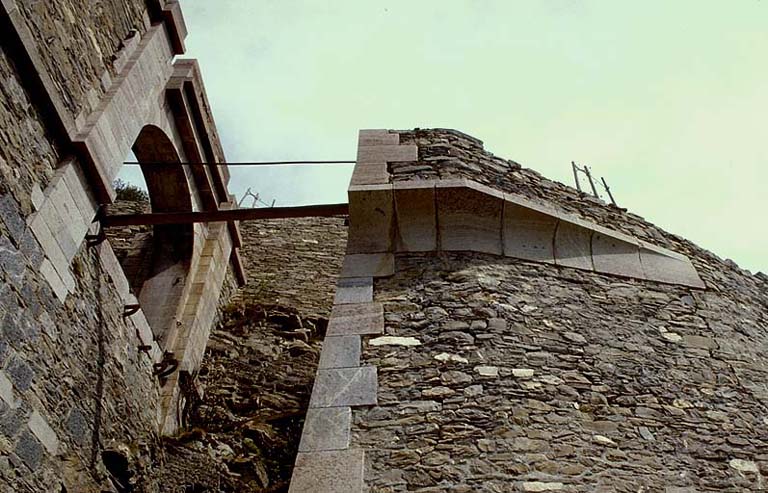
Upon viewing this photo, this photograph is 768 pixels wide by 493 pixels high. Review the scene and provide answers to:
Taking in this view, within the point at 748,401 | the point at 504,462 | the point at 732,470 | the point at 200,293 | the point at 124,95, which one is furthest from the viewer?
the point at 200,293

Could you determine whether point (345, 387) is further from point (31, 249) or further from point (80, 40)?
point (80, 40)

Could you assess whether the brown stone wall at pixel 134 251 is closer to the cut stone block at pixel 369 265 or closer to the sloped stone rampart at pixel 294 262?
the sloped stone rampart at pixel 294 262

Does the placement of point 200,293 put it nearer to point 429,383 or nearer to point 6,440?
point 6,440

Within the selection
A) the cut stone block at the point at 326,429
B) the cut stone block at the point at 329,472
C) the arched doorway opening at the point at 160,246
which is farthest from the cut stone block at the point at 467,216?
the arched doorway opening at the point at 160,246

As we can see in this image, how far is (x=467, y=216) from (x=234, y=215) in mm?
2179

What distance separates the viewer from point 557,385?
421 centimetres

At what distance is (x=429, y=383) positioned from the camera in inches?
161

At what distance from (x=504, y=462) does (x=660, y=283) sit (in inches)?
96.8

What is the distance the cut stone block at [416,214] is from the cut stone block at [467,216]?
60mm

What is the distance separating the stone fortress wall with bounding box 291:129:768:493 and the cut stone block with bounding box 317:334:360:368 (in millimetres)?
14

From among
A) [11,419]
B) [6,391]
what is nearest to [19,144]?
[6,391]

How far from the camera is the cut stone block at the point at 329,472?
11.3 feet

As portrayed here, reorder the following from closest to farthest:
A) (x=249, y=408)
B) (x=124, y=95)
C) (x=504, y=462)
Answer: (x=504, y=462)
(x=124, y=95)
(x=249, y=408)

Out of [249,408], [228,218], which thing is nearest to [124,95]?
[228,218]
